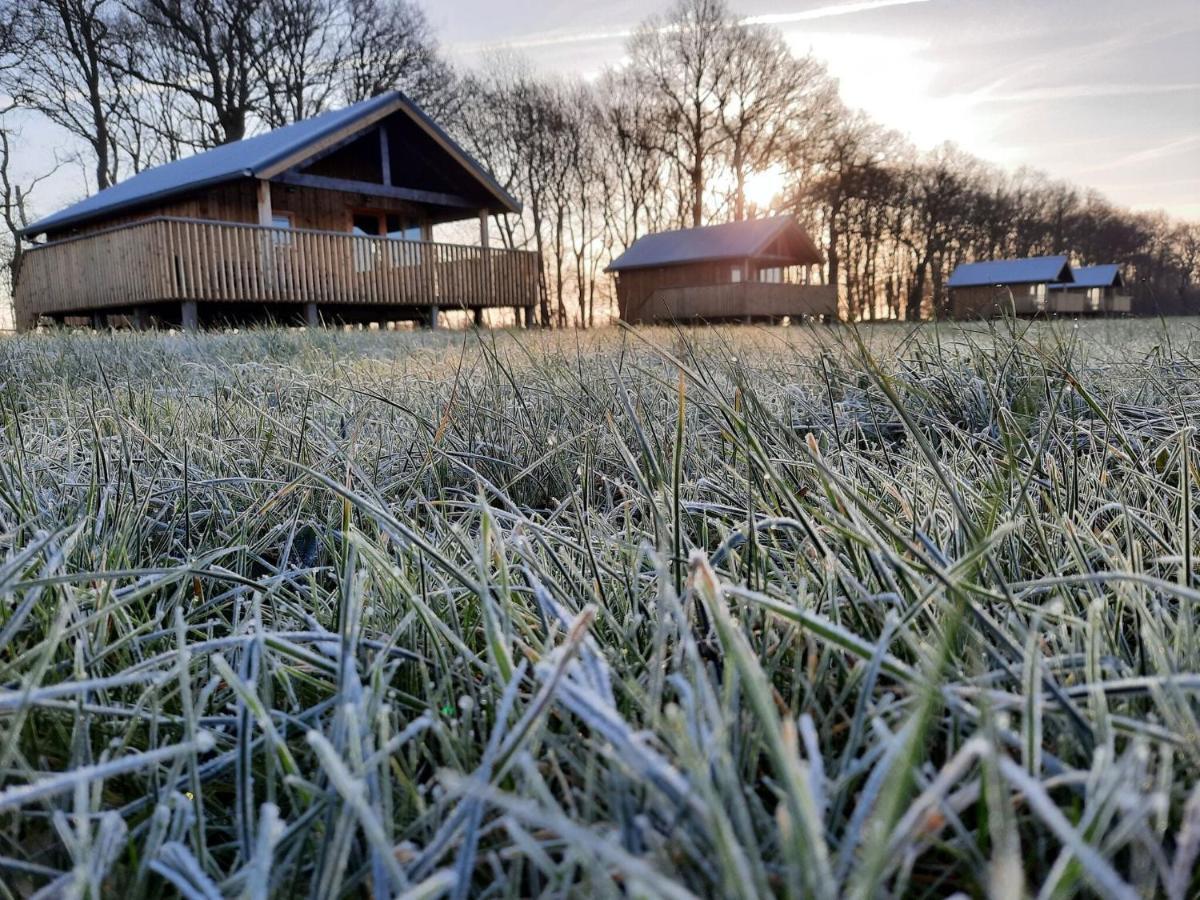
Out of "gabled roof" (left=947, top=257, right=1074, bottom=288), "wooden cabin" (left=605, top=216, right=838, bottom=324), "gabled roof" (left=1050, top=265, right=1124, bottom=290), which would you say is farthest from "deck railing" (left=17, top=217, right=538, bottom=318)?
"gabled roof" (left=1050, top=265, right=1124, bottom=290)

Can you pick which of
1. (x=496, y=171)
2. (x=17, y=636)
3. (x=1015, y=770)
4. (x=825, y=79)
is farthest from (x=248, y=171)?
(x=825, y=79)

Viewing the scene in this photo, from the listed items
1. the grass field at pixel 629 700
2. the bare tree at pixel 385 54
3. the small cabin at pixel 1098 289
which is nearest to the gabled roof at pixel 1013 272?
the small cabin at pixel 1098 289

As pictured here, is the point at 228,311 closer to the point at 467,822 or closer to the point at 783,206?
the point at 467,822

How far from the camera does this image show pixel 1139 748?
0.37 meters

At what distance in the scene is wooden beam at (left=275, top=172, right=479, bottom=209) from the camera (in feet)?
44.7

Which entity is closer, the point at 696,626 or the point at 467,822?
the point at 467,822

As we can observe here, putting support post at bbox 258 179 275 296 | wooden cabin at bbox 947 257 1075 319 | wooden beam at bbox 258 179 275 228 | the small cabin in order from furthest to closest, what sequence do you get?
1. the small cabin
2. wooden cabin at bbox 947 257 1075 319
3. wooden beam at bbox 258 179 275 228
4. support post at bbox 258 179 275 296

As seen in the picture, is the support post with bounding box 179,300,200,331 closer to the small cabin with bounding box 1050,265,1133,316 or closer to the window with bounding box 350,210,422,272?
the window with bounding box 350,210,422,272

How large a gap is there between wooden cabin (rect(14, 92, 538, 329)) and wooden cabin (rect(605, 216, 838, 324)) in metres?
8.73

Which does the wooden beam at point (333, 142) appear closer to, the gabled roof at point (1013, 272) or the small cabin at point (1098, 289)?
the gabled roof at point (1013, 272)

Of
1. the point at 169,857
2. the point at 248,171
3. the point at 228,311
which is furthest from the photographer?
the point at 228,311

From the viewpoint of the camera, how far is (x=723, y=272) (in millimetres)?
27531

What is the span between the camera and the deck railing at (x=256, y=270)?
11.8 meters

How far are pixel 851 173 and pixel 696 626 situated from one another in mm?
36378
